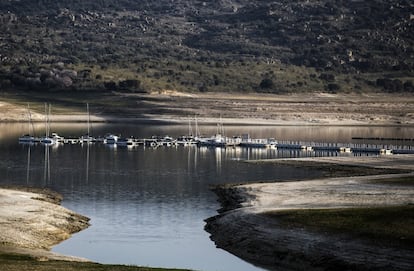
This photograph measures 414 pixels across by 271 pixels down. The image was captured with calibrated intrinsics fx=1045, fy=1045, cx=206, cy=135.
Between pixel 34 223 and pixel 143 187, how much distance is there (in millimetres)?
28062

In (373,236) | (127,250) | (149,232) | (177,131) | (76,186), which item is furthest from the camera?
(177,131)

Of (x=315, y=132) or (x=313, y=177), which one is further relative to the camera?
(x=315, y=132)

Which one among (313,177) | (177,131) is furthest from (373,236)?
(177,131)

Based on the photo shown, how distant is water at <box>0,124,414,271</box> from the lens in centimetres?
5783

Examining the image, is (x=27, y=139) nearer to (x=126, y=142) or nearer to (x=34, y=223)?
(x=126, y=142)

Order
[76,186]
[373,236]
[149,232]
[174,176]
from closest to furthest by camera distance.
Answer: [373,236] → [149,232] → [76,186] → [174,176]

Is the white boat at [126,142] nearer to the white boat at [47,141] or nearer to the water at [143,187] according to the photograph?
the water at [143,187]

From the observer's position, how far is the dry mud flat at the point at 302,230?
49406 mm

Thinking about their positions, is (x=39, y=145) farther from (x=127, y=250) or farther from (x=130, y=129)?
(x=127, y=250)

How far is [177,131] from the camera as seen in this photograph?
182625 mm

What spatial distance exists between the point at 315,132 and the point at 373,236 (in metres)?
133

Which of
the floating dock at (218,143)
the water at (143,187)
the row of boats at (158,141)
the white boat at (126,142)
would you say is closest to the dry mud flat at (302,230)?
the water at (143,187)

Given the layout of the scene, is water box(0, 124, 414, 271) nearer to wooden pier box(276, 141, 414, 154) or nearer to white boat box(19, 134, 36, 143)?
white boat box(19, 134, 36, 143)

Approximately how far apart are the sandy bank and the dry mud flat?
8.92 meters
